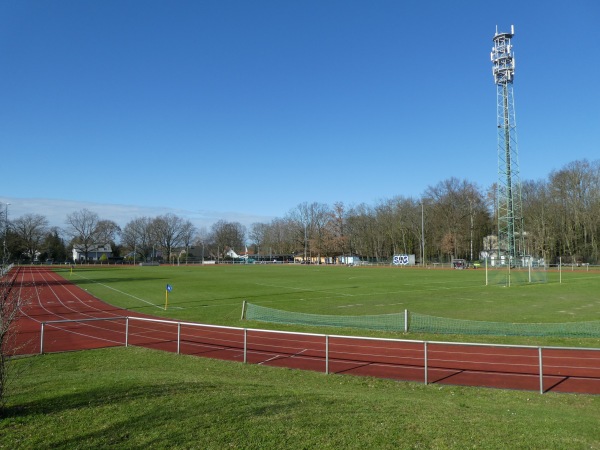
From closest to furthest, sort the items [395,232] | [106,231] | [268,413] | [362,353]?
[268,413] < [362,353] < [395,232] < [106,231]

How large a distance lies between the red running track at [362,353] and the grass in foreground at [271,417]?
125 cm

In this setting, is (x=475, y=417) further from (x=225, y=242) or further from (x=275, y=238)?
(x=225, y=242)

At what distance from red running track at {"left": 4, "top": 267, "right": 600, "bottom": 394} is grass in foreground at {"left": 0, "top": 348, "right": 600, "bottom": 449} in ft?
4.11

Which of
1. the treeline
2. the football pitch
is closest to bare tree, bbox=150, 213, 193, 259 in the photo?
the treeline

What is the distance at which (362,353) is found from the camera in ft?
46.3

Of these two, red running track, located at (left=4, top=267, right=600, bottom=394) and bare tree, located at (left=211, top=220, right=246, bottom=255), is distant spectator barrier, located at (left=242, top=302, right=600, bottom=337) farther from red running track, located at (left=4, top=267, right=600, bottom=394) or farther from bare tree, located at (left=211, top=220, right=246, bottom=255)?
bare tree, located at (left=211, top=220, right=246, bottom=255)

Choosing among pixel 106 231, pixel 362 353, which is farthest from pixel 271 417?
pixel 106 231

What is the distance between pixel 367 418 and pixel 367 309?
1936 cm

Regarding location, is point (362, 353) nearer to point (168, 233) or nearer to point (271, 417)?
point (271, 417)

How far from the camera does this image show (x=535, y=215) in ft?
263

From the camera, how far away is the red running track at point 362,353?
1083 centimetres

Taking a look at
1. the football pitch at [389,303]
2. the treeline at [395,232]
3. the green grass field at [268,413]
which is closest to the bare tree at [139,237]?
the treeline at [395,232]

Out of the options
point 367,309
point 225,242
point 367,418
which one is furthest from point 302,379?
point 225,242

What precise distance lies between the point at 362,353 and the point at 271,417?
8509 millimetres
